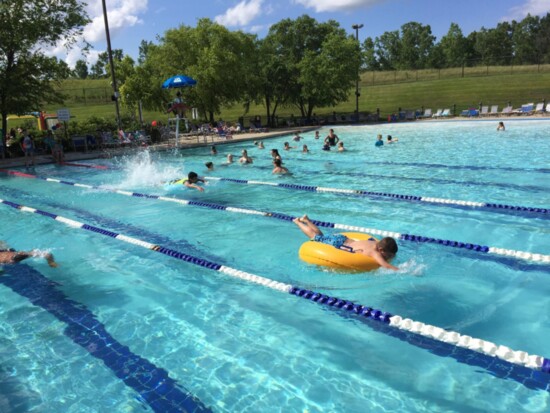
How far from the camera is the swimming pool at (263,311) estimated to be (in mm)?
3598

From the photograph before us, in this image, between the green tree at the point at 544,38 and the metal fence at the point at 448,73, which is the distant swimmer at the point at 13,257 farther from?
the green tree at the point at 544,38

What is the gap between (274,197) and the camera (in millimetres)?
10703

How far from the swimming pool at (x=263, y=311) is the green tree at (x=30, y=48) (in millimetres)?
11447

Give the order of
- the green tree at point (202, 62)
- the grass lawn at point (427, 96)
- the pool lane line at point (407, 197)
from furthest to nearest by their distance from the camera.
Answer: the grass lawn at point (427, 96), the green tree at point (202, 62), the pool lane line at point (407, 197)

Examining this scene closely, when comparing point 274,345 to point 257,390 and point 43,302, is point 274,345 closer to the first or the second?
point 257,390

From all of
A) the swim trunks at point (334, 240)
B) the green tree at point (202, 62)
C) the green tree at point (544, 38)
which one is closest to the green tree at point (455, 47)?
the green tree at point (544, 38)

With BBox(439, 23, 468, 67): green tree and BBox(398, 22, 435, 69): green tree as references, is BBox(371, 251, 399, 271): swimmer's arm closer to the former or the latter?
BBox(439, 23, 468, 67): green tree

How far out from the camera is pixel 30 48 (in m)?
19.9

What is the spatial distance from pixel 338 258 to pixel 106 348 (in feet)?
9.33

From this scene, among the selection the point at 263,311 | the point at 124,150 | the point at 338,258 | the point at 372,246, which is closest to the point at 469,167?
the point at 372,246

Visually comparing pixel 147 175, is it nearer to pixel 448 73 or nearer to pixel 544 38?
pixel 448 73

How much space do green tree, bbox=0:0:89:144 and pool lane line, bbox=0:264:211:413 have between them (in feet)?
54.1

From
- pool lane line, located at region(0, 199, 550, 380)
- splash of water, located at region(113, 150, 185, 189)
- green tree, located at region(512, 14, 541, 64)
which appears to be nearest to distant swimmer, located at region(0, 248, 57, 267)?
pool lane line, located at region(0, 199, 550, 380)

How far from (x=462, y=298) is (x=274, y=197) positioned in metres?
6.17
